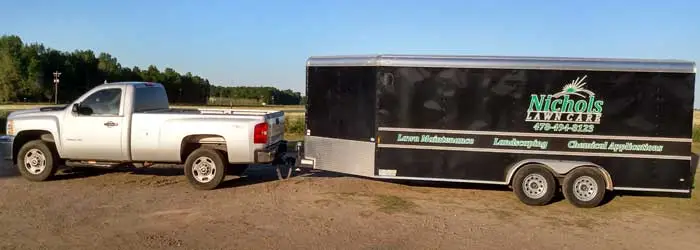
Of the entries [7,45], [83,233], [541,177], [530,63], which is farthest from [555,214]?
[7,45]

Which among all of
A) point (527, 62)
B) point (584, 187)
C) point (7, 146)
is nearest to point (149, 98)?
point (7, 146)

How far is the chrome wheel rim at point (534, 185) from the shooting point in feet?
31.6

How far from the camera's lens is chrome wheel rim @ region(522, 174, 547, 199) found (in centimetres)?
962

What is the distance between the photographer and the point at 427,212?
354 inches

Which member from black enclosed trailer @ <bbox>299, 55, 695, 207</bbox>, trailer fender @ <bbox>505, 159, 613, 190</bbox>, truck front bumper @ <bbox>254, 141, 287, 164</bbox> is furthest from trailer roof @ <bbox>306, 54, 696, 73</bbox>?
truck front bumper @ <bbox>254, 141, 287, 164</bbox>

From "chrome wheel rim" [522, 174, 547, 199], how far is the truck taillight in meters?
4.61

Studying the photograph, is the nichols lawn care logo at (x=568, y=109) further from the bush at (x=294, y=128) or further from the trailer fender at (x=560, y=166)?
the bush at (x=294, y=128)

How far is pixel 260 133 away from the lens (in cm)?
1038

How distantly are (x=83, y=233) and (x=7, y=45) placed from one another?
96.4m

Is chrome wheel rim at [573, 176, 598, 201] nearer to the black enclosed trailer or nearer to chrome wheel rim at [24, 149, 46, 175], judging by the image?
the black enclosed trailer

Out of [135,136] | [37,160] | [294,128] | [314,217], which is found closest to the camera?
[314,217]

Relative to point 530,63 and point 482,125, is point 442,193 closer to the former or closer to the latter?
point 482,125

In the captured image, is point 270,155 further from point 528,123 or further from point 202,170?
point 528,123

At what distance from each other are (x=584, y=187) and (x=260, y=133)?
5.65 m
